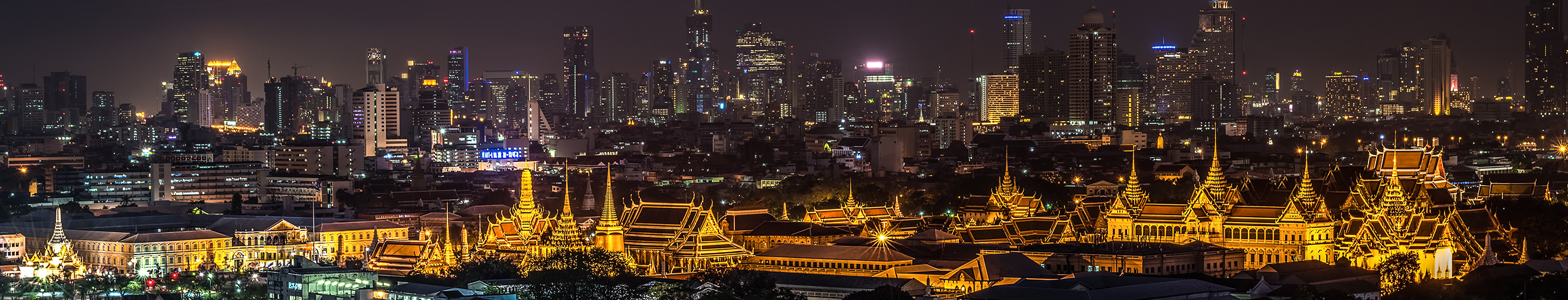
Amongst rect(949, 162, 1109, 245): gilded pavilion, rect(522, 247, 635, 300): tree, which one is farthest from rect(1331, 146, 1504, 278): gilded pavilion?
rect(522, 247, 635, 300): tree

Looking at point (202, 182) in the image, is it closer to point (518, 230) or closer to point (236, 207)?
point (236, 207)

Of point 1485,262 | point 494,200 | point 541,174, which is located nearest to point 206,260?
point 494,200

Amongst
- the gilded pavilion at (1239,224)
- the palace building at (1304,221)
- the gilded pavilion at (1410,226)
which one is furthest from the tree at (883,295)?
the gilded pavilion at (1410,226)

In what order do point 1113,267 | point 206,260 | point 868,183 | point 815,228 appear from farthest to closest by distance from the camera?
point 868,183, point 206,260, point 815,228, point 1113,267

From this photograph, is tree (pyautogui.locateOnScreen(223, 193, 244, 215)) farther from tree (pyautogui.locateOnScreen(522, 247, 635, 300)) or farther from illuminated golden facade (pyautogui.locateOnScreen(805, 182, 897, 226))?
tree (pyautogui.locateOnScreen(522, 247, 635, 300))

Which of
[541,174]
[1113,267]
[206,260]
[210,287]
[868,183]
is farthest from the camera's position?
[541,174]

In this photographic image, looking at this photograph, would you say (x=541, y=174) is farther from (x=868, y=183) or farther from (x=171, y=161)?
(x=868, y=183)
